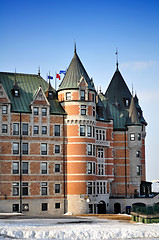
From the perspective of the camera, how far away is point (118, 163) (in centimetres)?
9019

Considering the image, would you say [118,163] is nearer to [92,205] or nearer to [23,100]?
[92,205]

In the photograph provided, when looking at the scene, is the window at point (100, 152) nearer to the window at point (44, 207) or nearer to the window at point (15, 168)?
the window at point (44, 207)

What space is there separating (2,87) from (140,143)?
2717cm

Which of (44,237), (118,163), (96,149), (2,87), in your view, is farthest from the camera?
(118,163)

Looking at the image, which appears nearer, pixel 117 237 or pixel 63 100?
pixel 117 237

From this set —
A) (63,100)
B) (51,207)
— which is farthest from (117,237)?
(63,100)

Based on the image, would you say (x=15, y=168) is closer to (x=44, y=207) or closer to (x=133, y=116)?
(x=44, y=207)

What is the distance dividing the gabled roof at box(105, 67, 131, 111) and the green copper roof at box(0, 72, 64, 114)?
17.2m

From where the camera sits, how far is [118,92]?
321 feet

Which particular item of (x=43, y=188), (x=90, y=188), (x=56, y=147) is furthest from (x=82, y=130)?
(x=43, y=188)

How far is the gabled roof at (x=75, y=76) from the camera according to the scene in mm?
81188

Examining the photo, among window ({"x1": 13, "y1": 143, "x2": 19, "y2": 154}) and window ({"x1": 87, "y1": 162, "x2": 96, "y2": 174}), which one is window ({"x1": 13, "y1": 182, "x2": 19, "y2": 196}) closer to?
window ({"x1": 13, "y1": 143, "x2": 19, "y2": 154})

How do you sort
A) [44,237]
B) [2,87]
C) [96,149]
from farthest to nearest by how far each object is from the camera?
1. [96,149]
2. [2,87]
3. [44,237]

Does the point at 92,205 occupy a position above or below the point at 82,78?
below
